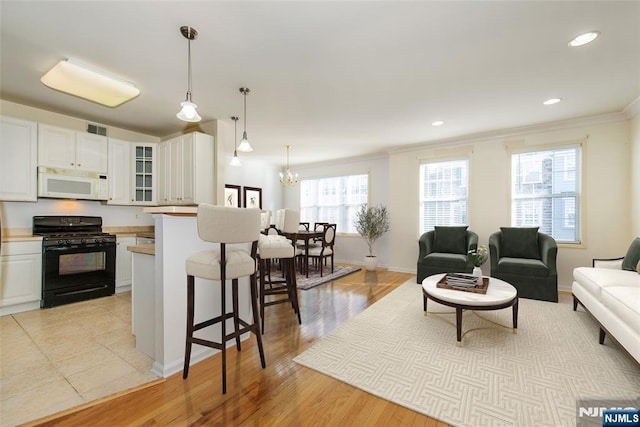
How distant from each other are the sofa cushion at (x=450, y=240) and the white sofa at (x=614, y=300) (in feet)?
5.14

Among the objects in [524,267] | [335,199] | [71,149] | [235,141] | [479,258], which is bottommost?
[524,267]

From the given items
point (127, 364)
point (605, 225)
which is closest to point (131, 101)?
point (127, 364)

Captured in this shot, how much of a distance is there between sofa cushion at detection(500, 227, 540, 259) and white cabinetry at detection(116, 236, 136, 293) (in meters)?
6.11

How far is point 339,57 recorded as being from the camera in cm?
238

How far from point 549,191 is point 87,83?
21.3 feet

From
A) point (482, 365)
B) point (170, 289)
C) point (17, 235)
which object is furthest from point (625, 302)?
point (17, 235)

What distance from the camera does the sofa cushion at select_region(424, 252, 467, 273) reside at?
4.07 metres

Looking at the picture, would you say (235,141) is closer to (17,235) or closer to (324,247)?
(324,247)

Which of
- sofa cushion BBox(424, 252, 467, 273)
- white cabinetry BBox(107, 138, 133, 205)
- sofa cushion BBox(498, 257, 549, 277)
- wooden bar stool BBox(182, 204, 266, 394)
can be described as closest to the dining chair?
sofa cushion BBox(424, 252, 467, 273)

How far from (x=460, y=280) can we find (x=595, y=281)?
121 cm

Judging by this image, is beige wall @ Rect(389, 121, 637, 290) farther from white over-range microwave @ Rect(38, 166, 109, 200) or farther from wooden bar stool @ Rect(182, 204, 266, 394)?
white over-range microwave @ Rect(38, 166, 109, 200)

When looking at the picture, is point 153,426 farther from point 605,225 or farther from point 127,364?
point 605,225

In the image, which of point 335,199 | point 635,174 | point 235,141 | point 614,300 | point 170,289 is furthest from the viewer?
point 335,199

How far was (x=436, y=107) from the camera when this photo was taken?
3.53 m
